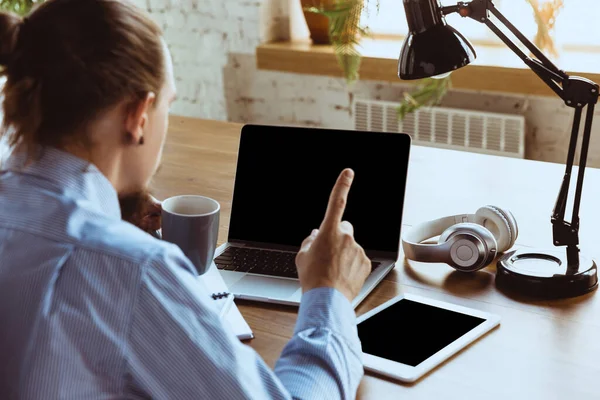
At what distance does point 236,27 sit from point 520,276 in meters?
2.45

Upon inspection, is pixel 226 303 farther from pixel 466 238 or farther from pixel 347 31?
pixel 347 31

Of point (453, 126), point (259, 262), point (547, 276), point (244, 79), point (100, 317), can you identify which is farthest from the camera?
point (244, 79)

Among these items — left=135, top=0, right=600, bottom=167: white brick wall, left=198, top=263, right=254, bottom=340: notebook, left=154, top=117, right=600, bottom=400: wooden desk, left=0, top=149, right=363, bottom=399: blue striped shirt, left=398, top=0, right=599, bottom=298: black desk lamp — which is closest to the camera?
left=0, top=149, right=363, bottom=399: blue striped shirt

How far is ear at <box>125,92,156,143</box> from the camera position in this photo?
87cm

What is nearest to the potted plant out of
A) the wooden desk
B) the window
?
the window

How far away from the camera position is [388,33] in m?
3.49

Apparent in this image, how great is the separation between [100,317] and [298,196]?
649 millimetres

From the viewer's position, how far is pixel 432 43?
1.22m

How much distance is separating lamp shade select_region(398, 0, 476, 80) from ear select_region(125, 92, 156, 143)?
0.50 m

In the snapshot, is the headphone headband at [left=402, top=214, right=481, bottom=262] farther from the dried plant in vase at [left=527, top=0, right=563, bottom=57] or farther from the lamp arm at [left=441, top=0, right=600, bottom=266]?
the dried plant in vase at [left=527, top=0, right=563, bottom=57]

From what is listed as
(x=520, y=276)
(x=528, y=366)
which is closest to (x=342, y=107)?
(x=520, y=276)

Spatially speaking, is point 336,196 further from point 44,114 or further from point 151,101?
point 44,114

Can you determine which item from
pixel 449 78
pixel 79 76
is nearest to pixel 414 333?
pixel 79 76

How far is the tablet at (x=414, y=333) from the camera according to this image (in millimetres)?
992
